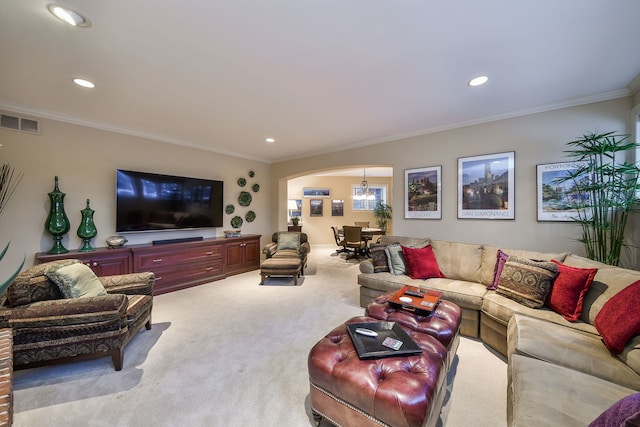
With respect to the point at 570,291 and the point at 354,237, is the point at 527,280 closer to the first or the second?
the point at 570,291

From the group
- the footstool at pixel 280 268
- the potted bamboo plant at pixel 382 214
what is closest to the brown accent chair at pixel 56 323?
the footstool at pixel 280 268

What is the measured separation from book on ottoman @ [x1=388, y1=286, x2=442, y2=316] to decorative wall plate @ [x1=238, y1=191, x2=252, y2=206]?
4179mm

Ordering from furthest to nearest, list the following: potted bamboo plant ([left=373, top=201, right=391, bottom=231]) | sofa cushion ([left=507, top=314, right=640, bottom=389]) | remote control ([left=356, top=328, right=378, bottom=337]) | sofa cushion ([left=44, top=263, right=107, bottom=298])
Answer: potted bamboo plant ([left=373, top=201, right=391, bottom=231])
sofa cushion ([left=44, top=263, right=107, bottom=298])
remote control ([left=356, top=328, right=378, bottom=337])
sofa cushion ([left=507, top=314, right=640, bottom=389])

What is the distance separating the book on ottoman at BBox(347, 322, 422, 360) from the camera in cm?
144

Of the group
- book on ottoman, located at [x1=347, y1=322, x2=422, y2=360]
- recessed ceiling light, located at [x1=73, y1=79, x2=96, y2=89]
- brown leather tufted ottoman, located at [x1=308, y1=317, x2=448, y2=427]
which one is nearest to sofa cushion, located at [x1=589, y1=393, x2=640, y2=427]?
brown leather tufted ottoman, located at [x1=308, y1=317, x2=448, y2=427]

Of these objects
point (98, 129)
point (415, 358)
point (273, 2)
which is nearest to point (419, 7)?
point (273, 2)

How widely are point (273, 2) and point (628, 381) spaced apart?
2986 mm

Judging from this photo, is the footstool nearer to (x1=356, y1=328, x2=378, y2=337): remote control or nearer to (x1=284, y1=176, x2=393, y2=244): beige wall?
(x1=356, y1=328, x2=378, y2=337): remote control

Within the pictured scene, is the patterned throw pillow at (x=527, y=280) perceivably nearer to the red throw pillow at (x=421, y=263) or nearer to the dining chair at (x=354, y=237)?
the red throw pillow at (x=421, y=263)

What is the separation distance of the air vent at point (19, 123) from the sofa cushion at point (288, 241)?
3.87 metres

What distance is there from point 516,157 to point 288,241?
402cm

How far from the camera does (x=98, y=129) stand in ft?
11.9

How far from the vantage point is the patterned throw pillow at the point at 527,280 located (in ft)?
7.18

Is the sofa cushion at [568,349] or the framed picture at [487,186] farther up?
the framed picture at [487,186]
